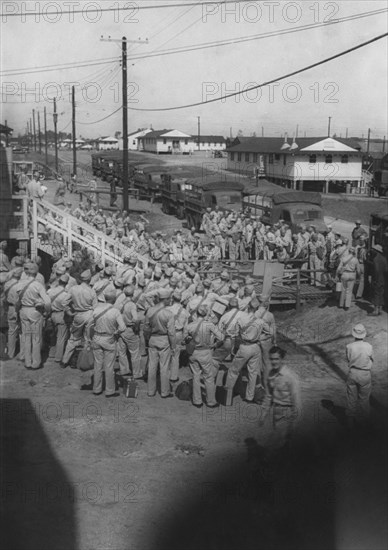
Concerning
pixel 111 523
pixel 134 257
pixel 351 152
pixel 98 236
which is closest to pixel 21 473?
pixel 111 523

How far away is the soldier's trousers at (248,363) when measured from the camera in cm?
985

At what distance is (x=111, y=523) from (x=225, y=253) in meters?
15.6

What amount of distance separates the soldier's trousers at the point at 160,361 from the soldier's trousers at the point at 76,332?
5.06ft

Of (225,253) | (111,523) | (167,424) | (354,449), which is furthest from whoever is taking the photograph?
→ (225,253)

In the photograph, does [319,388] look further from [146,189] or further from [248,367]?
[146,189]

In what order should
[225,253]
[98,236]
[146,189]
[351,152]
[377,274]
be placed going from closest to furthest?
[377,274]
[98,236]
[225,253]
[146,189]
[351,152]

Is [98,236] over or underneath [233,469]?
over

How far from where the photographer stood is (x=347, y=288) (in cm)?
1508

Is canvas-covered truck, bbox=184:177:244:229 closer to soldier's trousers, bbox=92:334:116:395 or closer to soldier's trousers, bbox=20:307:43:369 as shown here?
soldier's trousers, bbox=20:307:43:369

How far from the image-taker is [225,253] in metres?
21.9

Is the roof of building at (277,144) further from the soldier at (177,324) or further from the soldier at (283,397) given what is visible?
the soldier at (283,397)

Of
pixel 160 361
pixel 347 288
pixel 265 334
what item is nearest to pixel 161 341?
pixel 160 361

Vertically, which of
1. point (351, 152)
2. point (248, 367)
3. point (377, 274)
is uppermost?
point (351, 152)

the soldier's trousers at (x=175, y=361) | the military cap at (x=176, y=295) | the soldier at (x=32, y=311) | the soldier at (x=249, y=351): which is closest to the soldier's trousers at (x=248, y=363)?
the soldier at (x=249, y=351)
